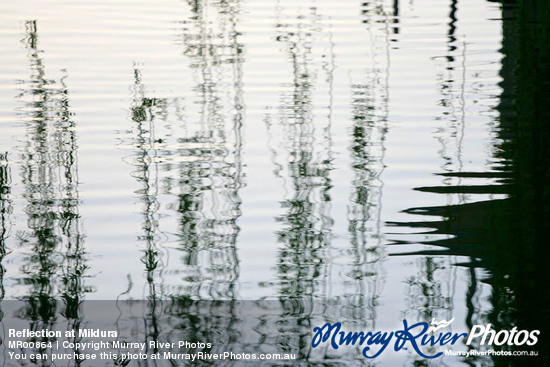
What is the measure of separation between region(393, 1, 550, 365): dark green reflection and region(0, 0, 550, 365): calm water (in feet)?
0.04

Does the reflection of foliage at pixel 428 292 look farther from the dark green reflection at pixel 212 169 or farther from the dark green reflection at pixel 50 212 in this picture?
the dark green reflection at pixel 50 212

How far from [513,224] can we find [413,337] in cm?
120

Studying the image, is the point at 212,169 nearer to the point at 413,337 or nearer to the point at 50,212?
the point at 50,212

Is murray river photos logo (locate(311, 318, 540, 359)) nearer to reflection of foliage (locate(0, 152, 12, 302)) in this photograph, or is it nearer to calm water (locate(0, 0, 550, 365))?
calm water (locate(0, 0, 550, 365))

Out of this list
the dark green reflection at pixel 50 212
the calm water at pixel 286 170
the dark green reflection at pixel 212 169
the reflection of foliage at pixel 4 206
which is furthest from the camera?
the reflection of foliage at pixel 4 206

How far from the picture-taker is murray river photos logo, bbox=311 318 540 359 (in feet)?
11.5

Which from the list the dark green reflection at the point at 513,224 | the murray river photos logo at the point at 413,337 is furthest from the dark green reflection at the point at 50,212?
the dark green reflection at the point at 513,224

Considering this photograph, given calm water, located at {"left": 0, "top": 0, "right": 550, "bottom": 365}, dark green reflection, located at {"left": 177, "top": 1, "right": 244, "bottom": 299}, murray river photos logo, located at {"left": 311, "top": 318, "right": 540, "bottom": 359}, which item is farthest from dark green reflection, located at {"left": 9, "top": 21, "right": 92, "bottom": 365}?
murray river photos logo, located at {"left": 311, "top": 318, "right": 540, "bottom": 359}

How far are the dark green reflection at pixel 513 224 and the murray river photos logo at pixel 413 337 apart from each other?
6 cm

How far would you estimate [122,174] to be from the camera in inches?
213

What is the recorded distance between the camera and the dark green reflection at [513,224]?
12.3 feet

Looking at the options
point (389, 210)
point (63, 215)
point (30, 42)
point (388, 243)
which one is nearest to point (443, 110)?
point (389, 210)

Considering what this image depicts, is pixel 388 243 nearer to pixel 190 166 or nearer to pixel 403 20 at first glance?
pixel 190 166

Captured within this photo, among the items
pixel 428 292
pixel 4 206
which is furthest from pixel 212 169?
pixel 428 292
